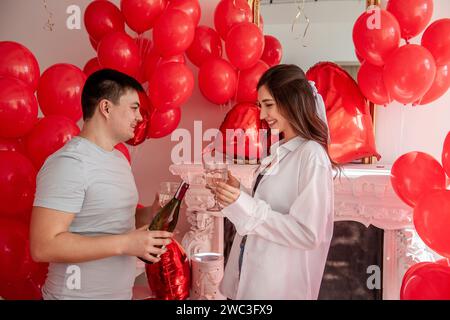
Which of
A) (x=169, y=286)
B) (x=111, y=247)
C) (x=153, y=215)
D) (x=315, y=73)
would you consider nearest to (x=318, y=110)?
(x=153, y=215)

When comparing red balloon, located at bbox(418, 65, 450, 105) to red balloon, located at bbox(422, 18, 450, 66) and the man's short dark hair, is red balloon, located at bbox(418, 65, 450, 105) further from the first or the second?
the man's short dark hair

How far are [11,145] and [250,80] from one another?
1302mm

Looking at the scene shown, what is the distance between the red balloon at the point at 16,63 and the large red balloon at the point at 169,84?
2.03ft

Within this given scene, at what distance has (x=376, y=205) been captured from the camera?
2.34 m

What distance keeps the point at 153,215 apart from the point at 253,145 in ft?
3.45

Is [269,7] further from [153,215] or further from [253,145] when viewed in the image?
[153,215]

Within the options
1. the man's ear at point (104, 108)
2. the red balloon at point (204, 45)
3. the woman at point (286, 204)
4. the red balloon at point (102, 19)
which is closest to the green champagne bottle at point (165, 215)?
the woman at point (286, 204)

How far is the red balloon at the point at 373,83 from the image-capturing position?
2.16 meters

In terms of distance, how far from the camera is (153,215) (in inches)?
56.4

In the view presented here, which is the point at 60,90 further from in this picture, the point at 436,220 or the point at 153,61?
the point at 436,220

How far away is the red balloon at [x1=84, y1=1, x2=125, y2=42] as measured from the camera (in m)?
2.40

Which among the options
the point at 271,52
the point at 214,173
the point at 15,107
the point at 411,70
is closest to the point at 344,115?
the point at 411,70

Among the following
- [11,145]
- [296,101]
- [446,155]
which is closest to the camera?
[296,101]

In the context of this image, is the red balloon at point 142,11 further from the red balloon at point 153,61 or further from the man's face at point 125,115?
the man's face at point 125,115
